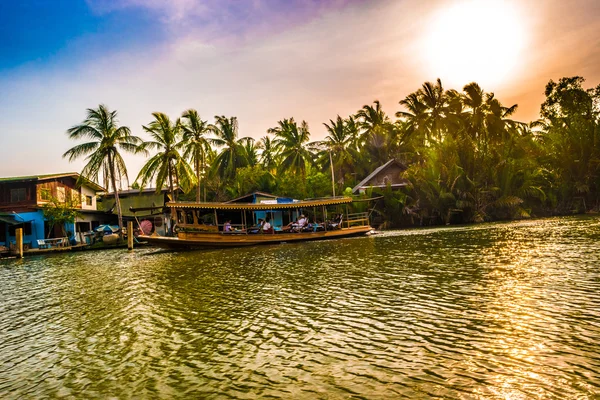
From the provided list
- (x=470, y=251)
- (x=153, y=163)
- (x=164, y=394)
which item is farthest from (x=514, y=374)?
(x=153, y=163)

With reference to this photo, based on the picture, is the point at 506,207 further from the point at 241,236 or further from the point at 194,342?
the point at 194,342

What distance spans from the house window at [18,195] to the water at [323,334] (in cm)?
2196

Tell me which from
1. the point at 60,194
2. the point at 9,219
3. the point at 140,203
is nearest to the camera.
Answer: the point at 9,219

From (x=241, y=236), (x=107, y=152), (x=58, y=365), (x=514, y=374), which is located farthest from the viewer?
(x=107, y=152)

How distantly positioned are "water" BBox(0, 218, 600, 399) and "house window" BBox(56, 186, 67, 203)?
2303cm

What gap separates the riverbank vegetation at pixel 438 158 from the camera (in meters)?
32.1

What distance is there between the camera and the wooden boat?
78.1 feet

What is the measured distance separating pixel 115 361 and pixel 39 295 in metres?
7.80

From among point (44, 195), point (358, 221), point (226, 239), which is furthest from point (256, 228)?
point (44, 195)

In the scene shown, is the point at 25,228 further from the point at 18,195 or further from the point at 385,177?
the point at 385,177

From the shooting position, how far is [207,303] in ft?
31.8

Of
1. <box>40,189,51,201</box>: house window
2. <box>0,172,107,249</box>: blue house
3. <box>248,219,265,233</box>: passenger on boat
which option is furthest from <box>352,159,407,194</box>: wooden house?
<box>40,189,51,201</box>: house window

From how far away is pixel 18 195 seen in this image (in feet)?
103

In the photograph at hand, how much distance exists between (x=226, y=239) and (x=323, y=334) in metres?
18.3
